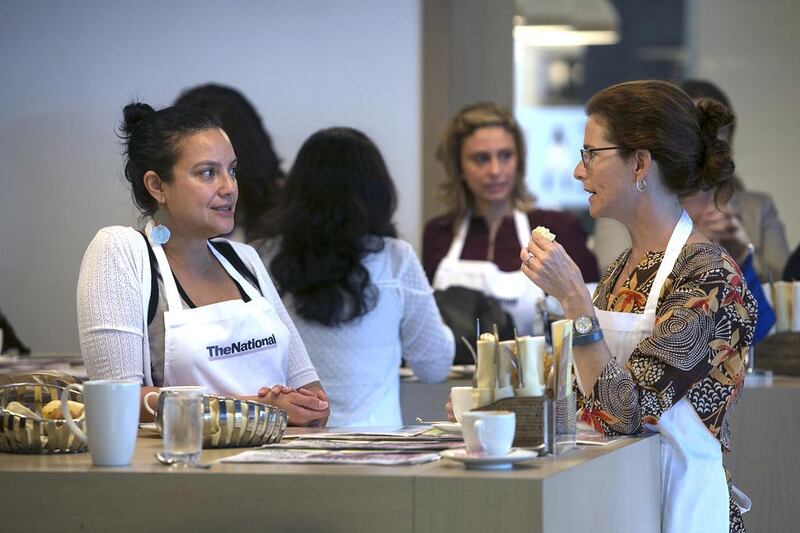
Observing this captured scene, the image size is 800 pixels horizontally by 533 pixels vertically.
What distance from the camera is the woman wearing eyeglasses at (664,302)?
234 cm

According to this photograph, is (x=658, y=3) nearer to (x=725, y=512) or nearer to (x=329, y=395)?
(x=329, y=395)

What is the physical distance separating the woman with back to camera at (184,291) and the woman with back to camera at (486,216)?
191 centimetres

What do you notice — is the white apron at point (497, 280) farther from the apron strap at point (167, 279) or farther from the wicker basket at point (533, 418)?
the wicker basket at point (533, 418)

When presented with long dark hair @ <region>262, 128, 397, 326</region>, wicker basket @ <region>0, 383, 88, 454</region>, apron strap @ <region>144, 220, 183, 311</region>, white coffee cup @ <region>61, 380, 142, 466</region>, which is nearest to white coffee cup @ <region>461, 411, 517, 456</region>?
white coffee cup @ <region>61, 380, 142, 466</region>

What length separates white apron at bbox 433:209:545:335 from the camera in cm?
470

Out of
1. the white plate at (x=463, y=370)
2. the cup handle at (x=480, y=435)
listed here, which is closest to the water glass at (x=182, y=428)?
the cup handle at (x=480, y=435)

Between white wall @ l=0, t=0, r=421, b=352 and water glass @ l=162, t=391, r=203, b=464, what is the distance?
3.22m

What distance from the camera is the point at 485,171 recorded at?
4.93 m

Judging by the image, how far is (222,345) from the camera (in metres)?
2.77

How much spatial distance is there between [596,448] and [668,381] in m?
0.26

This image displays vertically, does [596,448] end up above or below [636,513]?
above

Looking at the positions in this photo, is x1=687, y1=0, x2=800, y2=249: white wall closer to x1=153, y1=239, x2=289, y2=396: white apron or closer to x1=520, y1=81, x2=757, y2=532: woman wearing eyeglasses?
x1=520, y1=81, x2=757, y2=532: woman wearing eyeglasses

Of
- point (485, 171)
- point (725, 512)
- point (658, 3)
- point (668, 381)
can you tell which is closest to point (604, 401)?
Result: point (668, 381)

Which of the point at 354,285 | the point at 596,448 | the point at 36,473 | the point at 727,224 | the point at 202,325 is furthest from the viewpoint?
the point at 727,224
